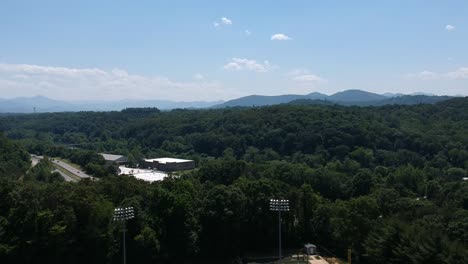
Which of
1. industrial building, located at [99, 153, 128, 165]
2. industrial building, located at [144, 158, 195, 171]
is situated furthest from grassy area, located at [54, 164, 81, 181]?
industrial building, located at [144, 158, 195, 171]

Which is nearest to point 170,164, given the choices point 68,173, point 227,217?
point 68,173

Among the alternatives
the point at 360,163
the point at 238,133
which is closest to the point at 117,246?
the point at 360,163

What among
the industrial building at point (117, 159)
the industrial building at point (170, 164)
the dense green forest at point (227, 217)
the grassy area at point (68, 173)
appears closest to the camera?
the dense green forest at point (227, 217)

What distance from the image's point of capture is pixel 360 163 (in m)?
73.9

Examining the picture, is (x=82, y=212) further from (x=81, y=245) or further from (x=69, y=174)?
(x=69, y=174)

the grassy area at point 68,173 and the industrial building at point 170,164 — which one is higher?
the grassy area at point 68,173

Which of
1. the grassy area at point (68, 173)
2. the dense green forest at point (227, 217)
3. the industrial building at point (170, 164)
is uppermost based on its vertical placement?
the dense green forest at point (227, 217)

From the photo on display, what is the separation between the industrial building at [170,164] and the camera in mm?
80456

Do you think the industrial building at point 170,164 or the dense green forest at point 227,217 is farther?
the industrial building at point 170,164

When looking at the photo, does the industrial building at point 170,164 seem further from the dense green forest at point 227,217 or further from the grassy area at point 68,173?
the dense green forest at point 227,217

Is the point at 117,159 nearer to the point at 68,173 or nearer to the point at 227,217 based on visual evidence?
the point at 68,173

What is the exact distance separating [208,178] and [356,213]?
2294 cm

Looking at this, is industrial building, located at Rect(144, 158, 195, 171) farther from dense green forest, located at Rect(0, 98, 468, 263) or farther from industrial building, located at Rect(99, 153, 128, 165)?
dense green forest, located at Rect(0, 98, 468, 263)

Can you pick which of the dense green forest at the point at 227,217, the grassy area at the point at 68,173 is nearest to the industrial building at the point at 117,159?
the grassy area at the point at 68,173
